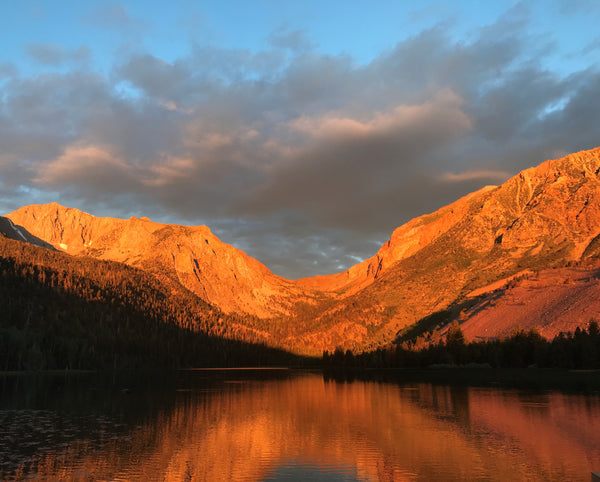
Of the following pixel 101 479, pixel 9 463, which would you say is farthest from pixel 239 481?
pixel 9 463

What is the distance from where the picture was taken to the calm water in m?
45.8

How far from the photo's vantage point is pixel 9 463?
157 ft

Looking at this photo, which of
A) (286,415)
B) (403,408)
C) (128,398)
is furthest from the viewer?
(128,398)

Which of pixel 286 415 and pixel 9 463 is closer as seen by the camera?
pixel 9 463

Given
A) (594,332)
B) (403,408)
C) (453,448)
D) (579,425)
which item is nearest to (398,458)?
(453,448)

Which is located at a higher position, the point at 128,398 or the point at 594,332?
the point at 594,332

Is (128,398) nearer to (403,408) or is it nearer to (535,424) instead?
(403,408)

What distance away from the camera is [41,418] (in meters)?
79.7

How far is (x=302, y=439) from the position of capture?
63812 mm

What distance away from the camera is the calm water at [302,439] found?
45750 mm

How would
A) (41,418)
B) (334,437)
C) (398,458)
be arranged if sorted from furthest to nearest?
(41,418) → (334,437) → (398,458)

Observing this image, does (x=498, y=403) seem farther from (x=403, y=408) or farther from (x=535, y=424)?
(x=535, y=424)

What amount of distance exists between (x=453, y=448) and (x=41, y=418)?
61755mm

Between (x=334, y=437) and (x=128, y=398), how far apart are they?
67.5 metres
